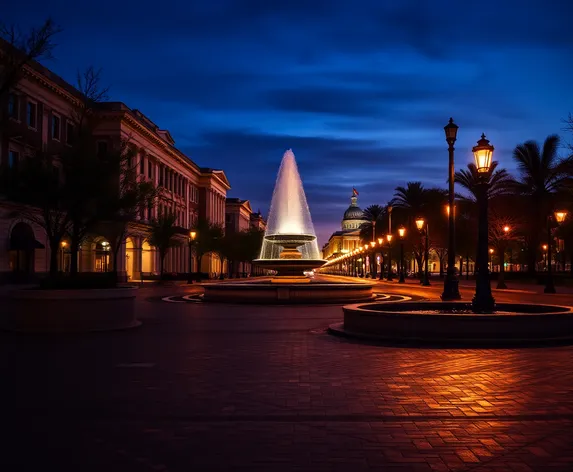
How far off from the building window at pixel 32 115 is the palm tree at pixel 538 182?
1490 inches

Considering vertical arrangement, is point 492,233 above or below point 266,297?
above

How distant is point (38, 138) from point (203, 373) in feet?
155

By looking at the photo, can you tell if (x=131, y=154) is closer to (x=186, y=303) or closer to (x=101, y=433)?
(x=186, y=303)

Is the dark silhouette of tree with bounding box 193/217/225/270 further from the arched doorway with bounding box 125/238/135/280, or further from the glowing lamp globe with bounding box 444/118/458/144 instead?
the glowing lamp globe with bounding box 444/118/458/144

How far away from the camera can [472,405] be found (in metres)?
7.90

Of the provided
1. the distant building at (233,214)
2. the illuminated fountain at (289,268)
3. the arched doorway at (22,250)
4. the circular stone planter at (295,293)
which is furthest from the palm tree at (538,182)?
the distant building at (233,214)

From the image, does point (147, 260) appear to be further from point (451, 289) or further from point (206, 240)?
point (451, 289)

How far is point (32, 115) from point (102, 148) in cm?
1302

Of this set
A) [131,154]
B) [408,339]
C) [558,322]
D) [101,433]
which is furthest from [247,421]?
[131,154]

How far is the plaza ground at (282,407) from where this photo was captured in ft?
19.1

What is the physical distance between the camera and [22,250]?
164 ft

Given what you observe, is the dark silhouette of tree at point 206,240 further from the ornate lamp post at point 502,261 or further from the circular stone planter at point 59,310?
the circular stone planter at point 59,310

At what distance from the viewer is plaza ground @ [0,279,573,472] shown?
5.82m

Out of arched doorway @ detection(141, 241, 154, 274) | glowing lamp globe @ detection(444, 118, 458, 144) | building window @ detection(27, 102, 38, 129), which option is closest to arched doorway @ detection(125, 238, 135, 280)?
arched doorway @ detection(141, 241, 154, 274)
